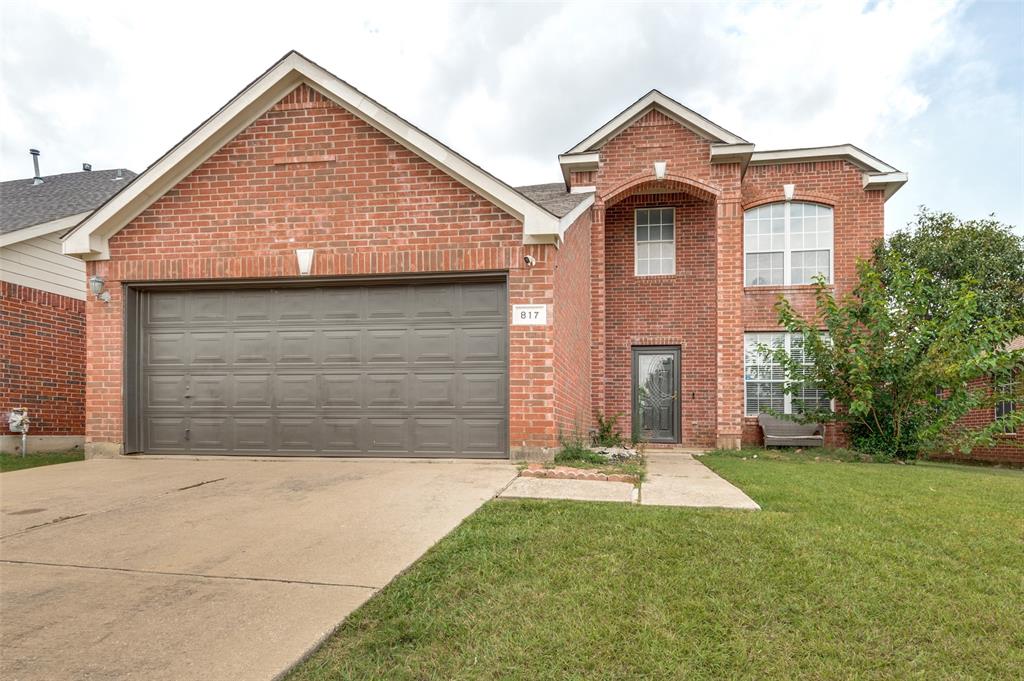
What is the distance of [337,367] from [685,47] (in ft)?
37.4

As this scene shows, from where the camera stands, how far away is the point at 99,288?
7.56 m

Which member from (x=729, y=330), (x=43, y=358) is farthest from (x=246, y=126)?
(x=729, y=330)

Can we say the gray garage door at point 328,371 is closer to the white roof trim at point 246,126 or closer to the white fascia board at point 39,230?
the white roof trim at point 246,126

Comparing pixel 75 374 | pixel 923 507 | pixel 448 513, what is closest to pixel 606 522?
pixel 448 513

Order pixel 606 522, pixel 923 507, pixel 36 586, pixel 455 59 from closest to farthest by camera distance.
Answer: pixel 36 586, pixel 606 522, pixel 923 507, pixel 455 59

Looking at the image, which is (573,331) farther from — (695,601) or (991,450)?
(991,450)

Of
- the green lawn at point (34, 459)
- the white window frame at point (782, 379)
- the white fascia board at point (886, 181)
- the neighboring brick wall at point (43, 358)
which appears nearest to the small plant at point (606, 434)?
the white window frame at point (782, 379)

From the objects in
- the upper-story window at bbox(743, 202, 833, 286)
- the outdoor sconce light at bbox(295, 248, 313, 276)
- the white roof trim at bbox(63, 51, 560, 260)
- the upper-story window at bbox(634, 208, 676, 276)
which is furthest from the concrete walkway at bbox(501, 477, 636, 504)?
the upper-story window at bbox(743, 202, 833, 286)

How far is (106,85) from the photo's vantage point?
11.9 m

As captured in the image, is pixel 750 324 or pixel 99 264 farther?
pixel 750 324

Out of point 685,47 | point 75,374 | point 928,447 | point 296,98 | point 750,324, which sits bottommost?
point 928,447

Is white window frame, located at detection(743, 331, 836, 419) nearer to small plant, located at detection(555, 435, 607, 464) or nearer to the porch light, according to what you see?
small plant, located at detection(555, 435, 607, 464)

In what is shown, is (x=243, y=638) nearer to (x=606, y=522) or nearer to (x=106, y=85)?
(x=606, y=522)

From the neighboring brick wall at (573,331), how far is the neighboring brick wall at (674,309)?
1.49m
